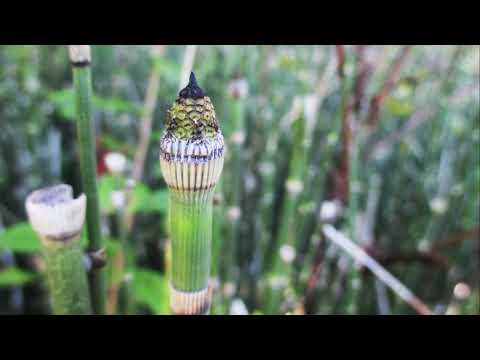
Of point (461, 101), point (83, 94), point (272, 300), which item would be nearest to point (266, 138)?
point (272, 300)

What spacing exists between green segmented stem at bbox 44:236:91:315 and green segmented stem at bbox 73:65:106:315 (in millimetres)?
39

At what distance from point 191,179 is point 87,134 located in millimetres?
161

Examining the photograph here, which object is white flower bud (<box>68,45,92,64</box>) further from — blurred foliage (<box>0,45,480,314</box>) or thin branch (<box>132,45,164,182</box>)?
thin branch (<box>132,45,164,182</box>)

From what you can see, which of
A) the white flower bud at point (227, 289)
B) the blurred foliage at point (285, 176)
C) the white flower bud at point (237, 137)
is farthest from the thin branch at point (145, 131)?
the white flower bud at point (227, 289)

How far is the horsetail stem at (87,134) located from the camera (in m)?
0.46

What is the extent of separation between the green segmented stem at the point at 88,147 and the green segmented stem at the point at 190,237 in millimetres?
121

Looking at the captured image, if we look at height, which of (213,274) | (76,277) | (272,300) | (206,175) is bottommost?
(272,300)

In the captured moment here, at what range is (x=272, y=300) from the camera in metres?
0.95

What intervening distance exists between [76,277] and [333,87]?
1.22 metres

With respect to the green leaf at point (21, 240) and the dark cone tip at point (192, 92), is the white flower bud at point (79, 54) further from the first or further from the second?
the green leaf at point (21, 240)

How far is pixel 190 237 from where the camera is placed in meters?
0.41

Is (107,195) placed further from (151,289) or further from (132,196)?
(151,289)

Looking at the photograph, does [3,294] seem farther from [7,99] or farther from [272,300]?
[272,300]

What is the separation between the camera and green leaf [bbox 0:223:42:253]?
70 cm
